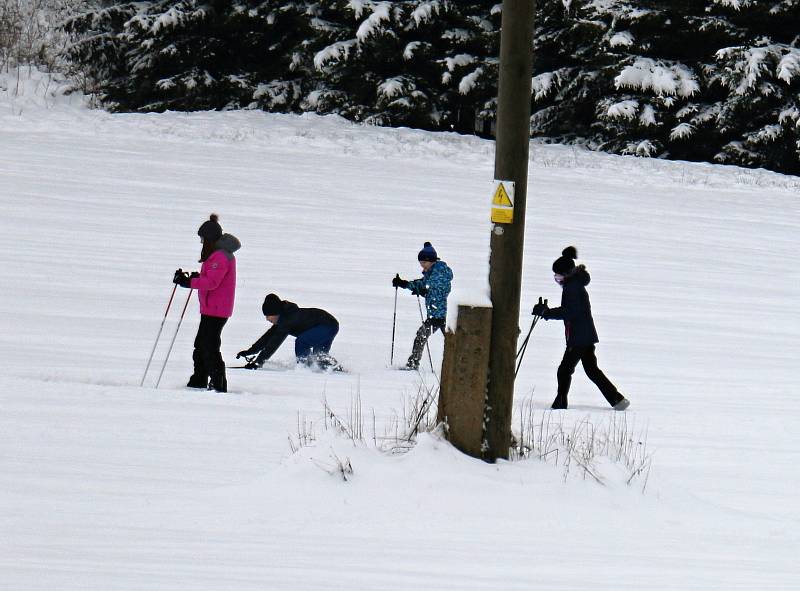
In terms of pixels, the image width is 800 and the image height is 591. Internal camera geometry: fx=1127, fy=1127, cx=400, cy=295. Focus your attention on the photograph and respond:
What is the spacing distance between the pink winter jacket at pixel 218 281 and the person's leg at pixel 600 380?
3124 mm

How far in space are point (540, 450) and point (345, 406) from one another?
2.60 meters

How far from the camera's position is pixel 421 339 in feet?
36.8

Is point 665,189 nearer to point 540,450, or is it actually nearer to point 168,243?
point 168,243

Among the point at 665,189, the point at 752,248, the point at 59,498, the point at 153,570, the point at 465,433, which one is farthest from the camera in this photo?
the point at 665,189

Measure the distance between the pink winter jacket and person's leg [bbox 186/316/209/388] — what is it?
0.13m

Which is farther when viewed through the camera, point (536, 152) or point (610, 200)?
point (536, 152)

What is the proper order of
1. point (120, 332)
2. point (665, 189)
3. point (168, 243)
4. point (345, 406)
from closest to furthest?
point (345, 406) < point (120, 332) < point (168, 243) < point (665, 189)

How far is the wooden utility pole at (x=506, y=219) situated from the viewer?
20.3ft

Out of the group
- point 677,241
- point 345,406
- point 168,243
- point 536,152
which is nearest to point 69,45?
point 536,152

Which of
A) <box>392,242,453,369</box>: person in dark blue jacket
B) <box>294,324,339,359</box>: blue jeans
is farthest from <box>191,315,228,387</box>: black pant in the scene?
<box>392,242,453,369</box>: person in dark blue jacket

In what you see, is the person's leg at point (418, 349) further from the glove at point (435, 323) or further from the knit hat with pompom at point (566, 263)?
the knit hat with pompom at point (566, 263)

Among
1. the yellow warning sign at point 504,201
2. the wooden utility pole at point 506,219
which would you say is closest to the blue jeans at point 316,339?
the wooden utility pole at point 506,219

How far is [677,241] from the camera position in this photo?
18.5 meters

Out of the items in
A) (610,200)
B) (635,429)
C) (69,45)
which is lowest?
(635,429)
